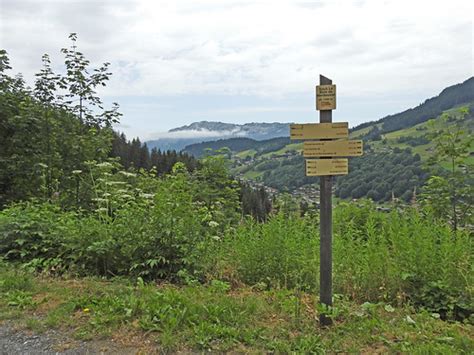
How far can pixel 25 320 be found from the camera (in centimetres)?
404

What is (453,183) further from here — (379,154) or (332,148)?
(379,154)

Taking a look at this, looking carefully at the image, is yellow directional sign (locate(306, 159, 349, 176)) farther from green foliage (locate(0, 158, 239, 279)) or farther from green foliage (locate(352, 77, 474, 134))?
green foliage (locate(352, 77, 474, 134))

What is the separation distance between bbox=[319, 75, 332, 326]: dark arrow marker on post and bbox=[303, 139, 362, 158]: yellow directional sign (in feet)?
0.76

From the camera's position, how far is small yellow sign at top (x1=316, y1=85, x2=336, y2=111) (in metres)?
3.75

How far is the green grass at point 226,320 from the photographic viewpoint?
3492mm

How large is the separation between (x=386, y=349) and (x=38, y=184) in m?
8.42

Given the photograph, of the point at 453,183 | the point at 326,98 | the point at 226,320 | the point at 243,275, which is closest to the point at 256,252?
the point at 243,275

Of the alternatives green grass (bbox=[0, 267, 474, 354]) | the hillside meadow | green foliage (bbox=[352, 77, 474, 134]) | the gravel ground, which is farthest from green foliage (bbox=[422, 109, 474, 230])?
green foliage (bbox=[352, 77, 474, 134])

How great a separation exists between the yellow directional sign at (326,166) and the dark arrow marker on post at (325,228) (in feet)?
0.30

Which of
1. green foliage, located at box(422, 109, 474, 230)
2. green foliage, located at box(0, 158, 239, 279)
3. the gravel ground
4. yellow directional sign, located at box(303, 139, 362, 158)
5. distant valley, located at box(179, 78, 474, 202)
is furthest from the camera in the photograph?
distant valley, located at box(179, 78, 474, 202)

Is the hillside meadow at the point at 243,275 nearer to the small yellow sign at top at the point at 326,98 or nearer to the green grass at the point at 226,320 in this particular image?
the green grass at the point at 226,320

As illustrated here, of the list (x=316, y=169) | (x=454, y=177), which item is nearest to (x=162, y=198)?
(x=316, y=169)

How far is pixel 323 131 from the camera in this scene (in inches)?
148

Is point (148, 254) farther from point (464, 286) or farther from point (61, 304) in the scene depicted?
point (464, 286)
